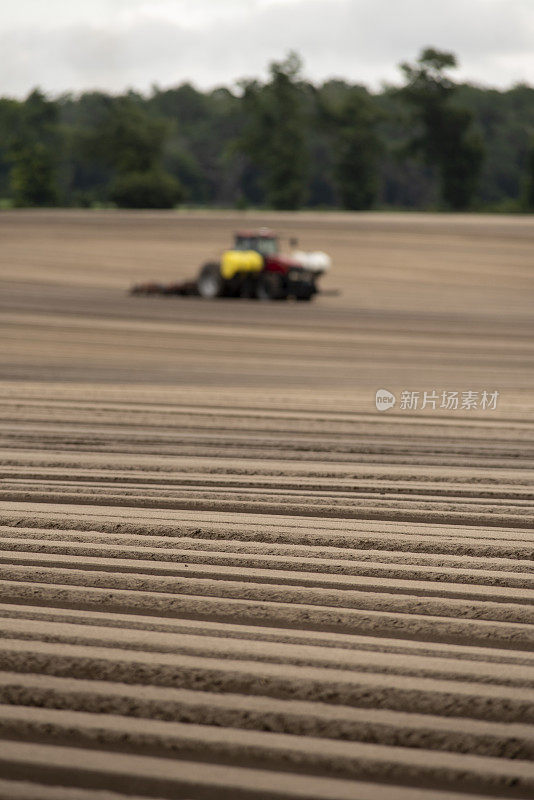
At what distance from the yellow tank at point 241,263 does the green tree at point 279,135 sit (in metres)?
37.4

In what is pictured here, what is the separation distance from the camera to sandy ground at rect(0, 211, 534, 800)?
3.02 m

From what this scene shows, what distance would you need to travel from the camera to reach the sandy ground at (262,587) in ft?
9.89

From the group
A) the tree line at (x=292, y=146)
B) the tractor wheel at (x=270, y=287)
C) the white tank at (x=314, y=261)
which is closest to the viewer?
the tractor wheel at (x=270, y=287)

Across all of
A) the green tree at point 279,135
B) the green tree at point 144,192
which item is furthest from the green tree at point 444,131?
the green tree at point 144,192

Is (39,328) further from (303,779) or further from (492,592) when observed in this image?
(303,779)

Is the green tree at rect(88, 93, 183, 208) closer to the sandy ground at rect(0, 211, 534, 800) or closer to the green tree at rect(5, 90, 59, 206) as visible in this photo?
the green tree at rect(5, 90, 59, 206)

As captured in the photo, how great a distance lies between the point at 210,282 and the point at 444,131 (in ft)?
132

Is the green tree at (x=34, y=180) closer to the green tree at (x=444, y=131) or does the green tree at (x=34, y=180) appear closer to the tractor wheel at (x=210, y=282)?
the green tree at (x=444, y=131)

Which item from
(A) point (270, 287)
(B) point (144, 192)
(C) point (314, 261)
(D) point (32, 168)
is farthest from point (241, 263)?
(D) point (32, 168)

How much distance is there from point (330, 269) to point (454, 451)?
63.9 feet

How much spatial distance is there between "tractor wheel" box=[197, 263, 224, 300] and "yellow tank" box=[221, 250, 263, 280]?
0.18m

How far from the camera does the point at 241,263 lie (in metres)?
20.2

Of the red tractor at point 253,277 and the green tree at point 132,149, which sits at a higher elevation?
the green tree at point 132,149

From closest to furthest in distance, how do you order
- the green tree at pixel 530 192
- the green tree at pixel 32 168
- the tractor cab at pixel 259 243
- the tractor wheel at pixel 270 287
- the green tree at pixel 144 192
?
the tractor wheel at pixel 270 287 → the tractor cab at pixel 259 243 → the green tree at pixel 530 192 → the green tree at pixel 144 192 → the green tree at pixel 32 168
